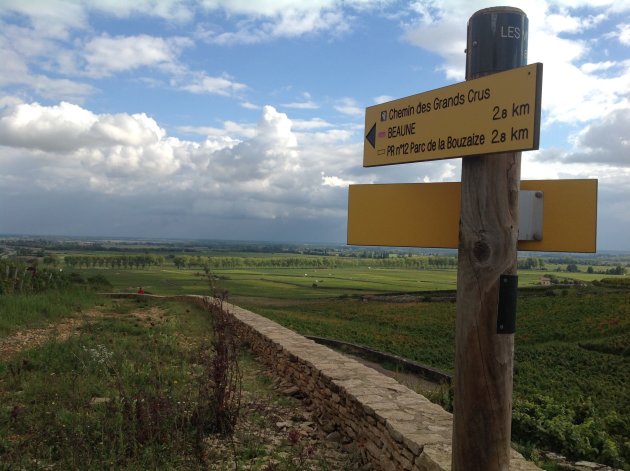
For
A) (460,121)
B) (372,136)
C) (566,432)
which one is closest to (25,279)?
(566,432)

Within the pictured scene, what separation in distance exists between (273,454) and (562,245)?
3076 mm

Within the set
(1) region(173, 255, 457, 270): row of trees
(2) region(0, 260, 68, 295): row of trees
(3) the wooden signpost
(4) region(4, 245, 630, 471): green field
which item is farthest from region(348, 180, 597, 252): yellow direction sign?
(1) region(173, 255, 457, 270): row of trees

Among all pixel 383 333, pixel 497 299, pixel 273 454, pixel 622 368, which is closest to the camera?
pixel 497 299

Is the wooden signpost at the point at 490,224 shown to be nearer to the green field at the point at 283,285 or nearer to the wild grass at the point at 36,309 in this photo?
the wild grass at the point at 36,309

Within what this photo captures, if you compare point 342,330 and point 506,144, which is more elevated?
point 506,144

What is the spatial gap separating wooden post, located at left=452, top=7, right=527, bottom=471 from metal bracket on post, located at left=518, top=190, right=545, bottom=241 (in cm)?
5

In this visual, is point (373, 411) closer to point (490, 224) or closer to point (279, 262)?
point (490, 224)

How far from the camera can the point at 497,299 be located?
223 cm

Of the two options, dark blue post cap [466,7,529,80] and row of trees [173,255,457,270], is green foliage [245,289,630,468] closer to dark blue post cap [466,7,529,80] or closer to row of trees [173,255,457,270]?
dark blue post cap [466,7,529,80]

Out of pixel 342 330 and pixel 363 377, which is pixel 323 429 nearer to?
pixel 363 377

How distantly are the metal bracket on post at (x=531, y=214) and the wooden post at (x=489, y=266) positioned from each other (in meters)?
0.05

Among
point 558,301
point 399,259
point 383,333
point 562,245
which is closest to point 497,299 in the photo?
point 562,245

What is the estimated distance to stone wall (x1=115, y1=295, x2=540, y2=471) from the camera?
3.43 m

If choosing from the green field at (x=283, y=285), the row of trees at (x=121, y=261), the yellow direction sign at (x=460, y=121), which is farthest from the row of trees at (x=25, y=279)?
the row of trees at (x=121, y=261)
